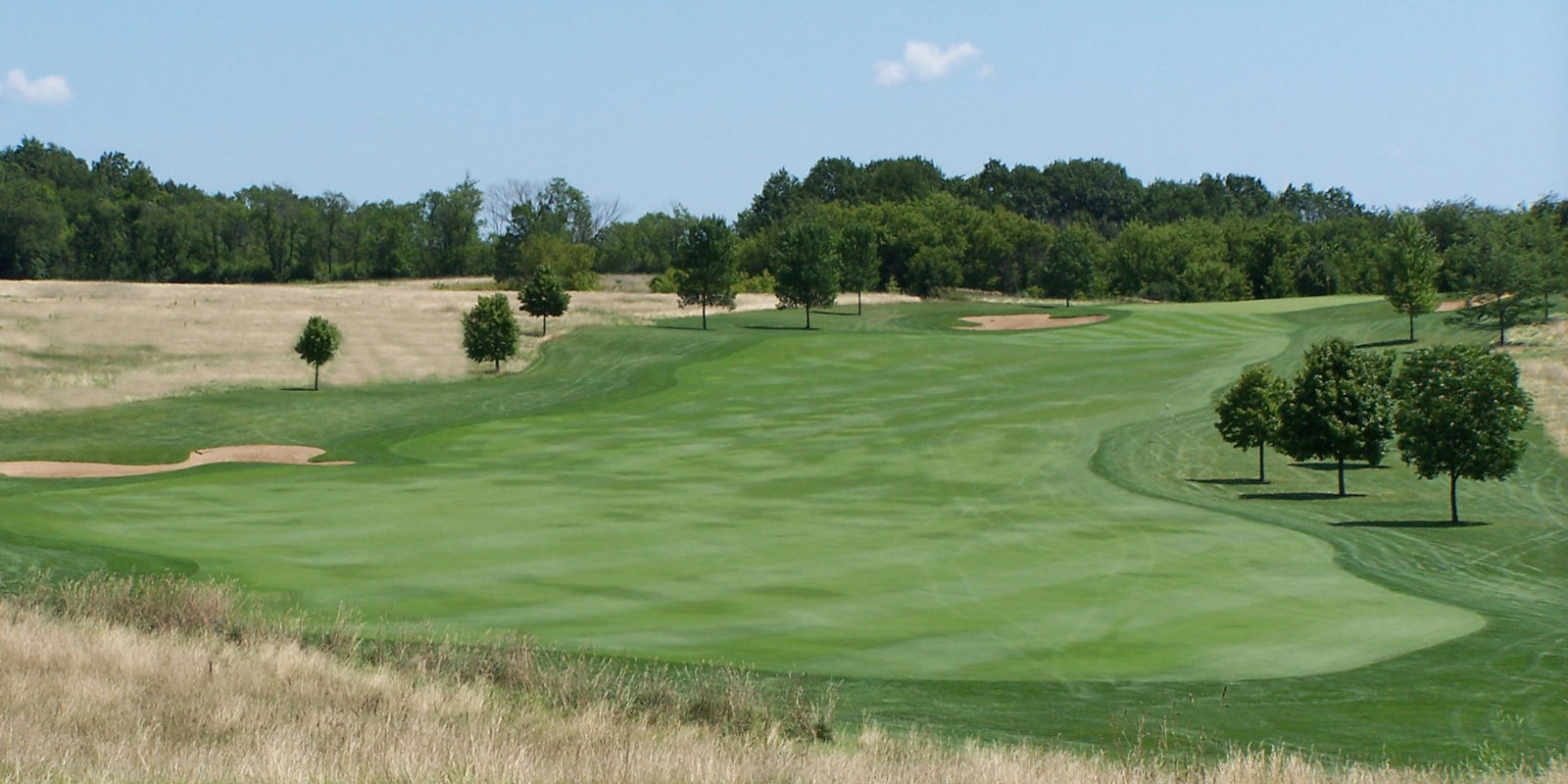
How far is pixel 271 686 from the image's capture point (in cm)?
1362

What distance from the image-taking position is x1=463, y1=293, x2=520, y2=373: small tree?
65125mm

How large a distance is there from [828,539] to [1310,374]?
779 inches

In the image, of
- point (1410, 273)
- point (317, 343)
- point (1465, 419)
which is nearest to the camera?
point (1465, 419)

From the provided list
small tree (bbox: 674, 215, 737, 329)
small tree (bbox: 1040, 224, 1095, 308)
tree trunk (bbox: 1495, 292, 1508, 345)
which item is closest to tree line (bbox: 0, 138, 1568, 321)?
small tree (bbox: 1040, 224, 1095, 308)

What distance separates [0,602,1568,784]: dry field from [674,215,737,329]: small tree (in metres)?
67.6

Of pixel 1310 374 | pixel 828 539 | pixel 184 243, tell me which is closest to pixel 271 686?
pixel 828 539

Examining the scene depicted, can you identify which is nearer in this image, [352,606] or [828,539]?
[352,606]

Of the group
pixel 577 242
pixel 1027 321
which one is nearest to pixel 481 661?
pixel 1027 321

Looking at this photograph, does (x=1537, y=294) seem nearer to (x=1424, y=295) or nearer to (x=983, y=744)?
(x=1424, y=295)

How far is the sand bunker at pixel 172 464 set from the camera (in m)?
38.7

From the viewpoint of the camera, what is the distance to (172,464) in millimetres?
40656

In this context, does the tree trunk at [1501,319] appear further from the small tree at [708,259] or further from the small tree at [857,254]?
the small tree at [708,259]

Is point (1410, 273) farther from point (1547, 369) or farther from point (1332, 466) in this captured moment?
point (1332, 466)

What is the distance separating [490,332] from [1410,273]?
4154 centimetres
